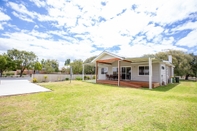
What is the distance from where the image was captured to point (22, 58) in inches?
1061

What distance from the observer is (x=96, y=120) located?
329 cm

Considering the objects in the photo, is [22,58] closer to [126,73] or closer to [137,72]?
[126,73]

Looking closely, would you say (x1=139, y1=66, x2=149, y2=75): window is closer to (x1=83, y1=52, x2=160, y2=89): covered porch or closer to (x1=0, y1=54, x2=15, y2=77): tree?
(x1=83, y1=52, x2=160, y2=89): covered porch

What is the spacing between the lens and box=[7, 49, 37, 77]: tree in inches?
1017

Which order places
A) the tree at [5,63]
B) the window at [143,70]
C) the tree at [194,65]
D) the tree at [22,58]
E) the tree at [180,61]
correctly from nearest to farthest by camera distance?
the window at [143,70] < the tree at [180,61] < the tree at [5,63] < the tree at [194,65] < the tree at [22,58]

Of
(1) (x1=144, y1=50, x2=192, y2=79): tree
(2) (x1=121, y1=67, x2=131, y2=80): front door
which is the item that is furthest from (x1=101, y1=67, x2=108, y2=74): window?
(1) (x1=144, y1=50, x2=192, y2=79): tree

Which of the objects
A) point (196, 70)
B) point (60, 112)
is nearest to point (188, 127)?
point (60, 112)

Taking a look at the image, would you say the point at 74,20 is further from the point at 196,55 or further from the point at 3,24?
the point at 196,55

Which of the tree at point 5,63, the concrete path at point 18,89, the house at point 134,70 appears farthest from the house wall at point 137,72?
the tree at point 5,63

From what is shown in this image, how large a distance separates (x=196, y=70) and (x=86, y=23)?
26.6m

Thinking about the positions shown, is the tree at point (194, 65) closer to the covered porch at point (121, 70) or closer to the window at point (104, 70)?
the covered porch at point (121, 70)

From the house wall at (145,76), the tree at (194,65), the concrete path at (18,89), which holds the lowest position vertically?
the concrete path at (18,89)

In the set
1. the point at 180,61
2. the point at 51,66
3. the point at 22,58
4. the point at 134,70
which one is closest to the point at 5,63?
the point at 22,58

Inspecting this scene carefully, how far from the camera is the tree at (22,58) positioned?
25844 millimetres
